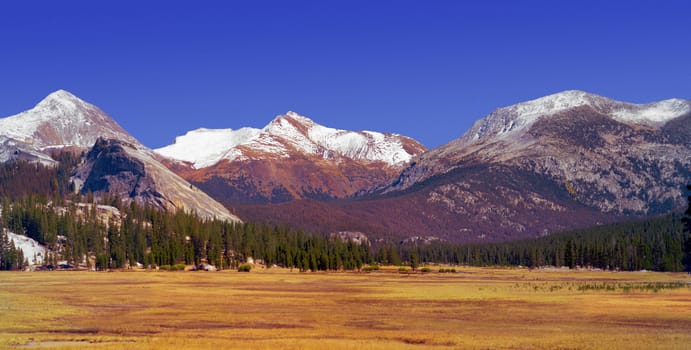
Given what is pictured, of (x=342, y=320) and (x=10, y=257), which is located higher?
(x=10, y=257)

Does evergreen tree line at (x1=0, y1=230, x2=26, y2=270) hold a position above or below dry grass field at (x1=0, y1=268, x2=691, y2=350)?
above

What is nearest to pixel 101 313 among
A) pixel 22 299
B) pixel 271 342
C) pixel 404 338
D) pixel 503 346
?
pixel 22 299

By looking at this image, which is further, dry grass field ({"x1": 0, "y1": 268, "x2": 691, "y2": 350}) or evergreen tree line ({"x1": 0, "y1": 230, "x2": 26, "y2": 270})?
evergreen tree line ({"x1": 0, "y1": 230, "x2": 26, "y2": 270})

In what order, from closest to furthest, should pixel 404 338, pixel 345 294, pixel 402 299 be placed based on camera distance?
pixel 404 338 < pixel 402 299 < pixel 345 294

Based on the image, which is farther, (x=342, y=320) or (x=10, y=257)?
(x=10, y=257)

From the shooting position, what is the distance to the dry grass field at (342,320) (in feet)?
157

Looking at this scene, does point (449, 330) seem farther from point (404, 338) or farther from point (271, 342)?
point (271, 342)

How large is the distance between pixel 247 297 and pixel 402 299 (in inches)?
691

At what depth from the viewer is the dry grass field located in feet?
157

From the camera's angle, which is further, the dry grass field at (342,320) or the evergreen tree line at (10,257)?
the evergreen tree line at (10,257)

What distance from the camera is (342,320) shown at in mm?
61031

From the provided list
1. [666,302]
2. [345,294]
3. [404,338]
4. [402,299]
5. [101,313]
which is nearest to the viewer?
[404,338]

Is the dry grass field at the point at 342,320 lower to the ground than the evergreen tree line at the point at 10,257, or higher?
lower

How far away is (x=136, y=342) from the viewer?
47.6 metres
